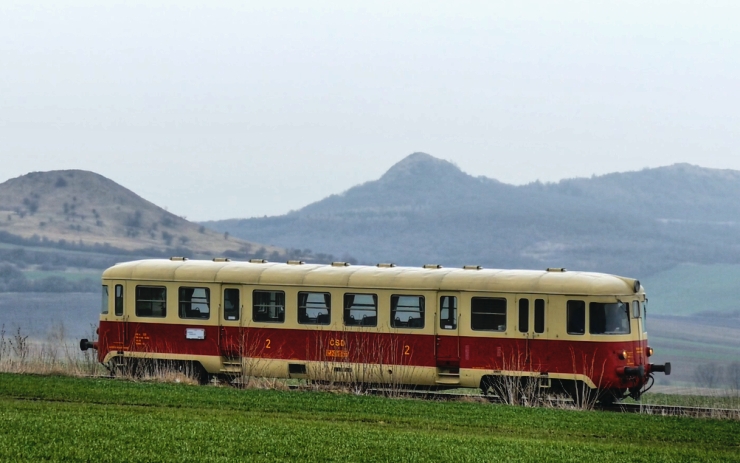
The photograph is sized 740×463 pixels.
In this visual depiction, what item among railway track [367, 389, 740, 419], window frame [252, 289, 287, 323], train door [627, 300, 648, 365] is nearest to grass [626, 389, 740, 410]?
railway track [367, 389, 740, 419]

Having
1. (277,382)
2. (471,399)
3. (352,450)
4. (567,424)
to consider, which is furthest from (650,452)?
(277,382)

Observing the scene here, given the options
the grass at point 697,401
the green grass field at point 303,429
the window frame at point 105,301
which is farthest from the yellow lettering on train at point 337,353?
the grass at point 697,401

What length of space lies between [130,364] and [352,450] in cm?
1423

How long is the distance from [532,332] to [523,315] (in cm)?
43

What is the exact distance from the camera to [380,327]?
29.4 meters

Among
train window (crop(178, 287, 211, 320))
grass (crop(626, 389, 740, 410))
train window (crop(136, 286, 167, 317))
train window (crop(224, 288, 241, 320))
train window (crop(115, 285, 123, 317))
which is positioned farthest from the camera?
train window (crop(115, 285, 123, 317))

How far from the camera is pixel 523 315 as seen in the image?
93.4 feet

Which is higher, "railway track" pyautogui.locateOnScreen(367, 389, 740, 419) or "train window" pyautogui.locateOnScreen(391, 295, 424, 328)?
"train window" pyautogui.locateOnScreen(391, 295, 424, 328)

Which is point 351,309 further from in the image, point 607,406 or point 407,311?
point 607,406

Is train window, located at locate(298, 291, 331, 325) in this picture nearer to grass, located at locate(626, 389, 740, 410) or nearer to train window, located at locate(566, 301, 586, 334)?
train window, located at locate(566, 301, 586, 334)

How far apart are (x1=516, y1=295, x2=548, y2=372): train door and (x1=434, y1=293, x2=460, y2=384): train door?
145 centimetres

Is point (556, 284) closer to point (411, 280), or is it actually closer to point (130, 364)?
point (411, 280)

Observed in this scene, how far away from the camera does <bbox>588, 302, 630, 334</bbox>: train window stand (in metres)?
28.0

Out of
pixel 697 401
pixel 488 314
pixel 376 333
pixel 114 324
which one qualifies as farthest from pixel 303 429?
pixel 697 401
